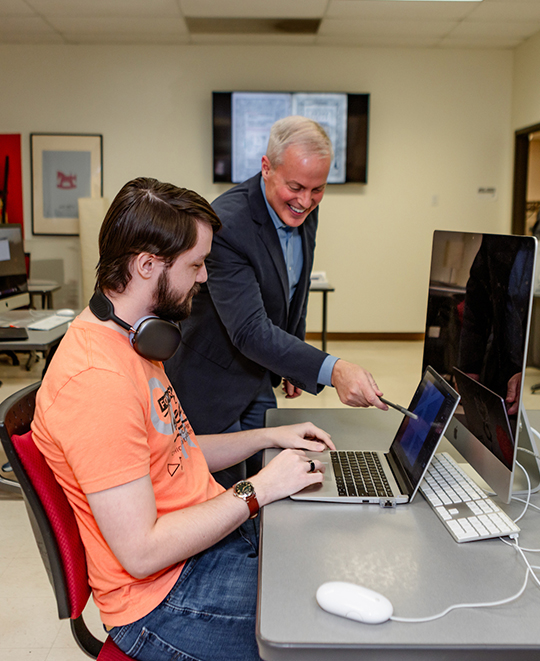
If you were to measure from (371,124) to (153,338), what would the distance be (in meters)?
5.05

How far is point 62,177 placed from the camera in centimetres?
548

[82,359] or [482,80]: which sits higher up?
[482,80]

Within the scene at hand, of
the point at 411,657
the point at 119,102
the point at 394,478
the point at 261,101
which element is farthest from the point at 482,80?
the point at 411,657

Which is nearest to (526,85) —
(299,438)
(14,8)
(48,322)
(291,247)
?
(14,8)

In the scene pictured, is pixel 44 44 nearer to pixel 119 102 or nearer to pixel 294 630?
pixel 119 102

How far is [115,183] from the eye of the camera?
5.52 m

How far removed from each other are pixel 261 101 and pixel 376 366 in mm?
2676

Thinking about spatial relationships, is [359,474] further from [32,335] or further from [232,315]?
[32,335]

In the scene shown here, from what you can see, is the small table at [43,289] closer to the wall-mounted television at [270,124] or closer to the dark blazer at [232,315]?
the wall-mounted television at [270,124]

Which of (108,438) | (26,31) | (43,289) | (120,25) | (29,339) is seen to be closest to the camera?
(108,438)

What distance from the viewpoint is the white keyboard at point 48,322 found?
2812 millimetres

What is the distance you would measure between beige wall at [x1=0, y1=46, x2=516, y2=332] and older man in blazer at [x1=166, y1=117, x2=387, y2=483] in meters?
4.04

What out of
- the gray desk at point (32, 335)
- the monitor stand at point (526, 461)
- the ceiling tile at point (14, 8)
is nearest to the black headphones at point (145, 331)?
the monitor stand at point (526, 461)

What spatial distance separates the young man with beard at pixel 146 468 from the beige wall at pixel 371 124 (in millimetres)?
4730
